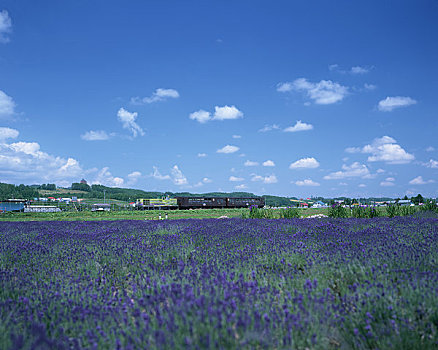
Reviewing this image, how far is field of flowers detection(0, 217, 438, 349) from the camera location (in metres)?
2.09

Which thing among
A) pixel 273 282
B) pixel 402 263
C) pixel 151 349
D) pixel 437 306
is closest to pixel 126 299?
pixel 151 349

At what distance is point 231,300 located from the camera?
7.66 feet

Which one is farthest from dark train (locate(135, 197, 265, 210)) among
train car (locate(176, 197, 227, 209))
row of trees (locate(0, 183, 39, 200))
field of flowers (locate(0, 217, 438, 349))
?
row of trees (locate(0, 183, 39, 200))

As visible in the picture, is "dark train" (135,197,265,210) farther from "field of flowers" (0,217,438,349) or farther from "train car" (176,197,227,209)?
"field of flowers" (0,217,438,349)

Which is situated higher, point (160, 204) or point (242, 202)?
point (242, 202)

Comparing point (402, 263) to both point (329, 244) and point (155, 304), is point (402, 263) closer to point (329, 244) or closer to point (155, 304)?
point (329, 244)

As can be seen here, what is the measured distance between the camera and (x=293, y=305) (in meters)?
2.45

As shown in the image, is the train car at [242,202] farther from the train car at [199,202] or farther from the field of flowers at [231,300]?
the field of flowers at [231,300]

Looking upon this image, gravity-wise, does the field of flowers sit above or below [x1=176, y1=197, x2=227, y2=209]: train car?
above

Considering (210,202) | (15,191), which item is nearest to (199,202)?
(210,202)

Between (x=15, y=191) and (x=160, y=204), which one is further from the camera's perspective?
(x=15, y=191)

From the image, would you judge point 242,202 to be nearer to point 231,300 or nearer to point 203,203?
point 203,203

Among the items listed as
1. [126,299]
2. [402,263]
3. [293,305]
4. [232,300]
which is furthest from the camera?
[402,263]

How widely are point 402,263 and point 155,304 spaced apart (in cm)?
262
